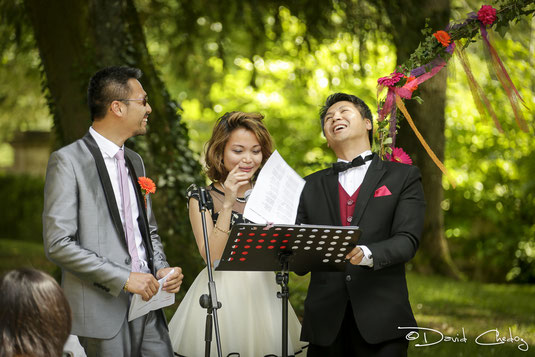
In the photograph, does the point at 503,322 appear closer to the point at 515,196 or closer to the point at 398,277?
the point at 398,277

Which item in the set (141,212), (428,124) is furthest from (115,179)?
(428,124)

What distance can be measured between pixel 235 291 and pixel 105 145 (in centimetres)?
123

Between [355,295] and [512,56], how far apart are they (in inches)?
371

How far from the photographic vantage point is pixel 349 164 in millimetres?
3822

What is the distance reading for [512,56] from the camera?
11.7m

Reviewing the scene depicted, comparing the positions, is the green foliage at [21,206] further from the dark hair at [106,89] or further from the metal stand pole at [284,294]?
the metal stand pole at [284,294]

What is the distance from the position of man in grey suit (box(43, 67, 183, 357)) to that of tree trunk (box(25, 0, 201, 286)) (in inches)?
145

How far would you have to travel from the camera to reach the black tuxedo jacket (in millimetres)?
3525

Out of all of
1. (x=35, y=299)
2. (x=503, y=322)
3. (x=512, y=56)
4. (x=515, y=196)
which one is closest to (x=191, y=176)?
(x=503, y=322)

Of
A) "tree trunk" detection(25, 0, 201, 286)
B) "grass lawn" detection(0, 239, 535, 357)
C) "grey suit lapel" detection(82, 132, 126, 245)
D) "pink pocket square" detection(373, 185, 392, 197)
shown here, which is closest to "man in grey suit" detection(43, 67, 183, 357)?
"grey suit lapel" detection(82, 132, 126, 245)

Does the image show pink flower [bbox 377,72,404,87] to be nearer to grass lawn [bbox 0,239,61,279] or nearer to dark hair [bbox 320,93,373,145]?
dark hair [bbox 320,93,373,145]

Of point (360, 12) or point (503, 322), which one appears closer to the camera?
point (360, 12)

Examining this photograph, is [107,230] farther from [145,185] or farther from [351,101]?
[351,101]

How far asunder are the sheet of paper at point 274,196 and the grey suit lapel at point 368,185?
34cm
